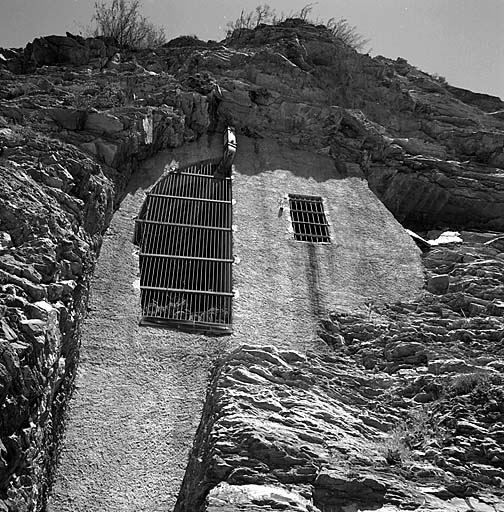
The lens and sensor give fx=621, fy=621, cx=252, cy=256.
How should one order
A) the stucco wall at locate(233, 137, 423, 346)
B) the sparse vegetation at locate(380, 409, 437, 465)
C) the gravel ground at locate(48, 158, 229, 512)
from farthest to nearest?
the stucco wall at locate(233, 137, 423, 346)
the gravel ground at locate(48, 158, 229, 512)
the sparse vegetation at locate(380, 409, 437, 465)

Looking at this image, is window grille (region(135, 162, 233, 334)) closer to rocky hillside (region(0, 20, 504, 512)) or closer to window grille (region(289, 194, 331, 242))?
rocky hillside (region(0, 20, 504, 512))

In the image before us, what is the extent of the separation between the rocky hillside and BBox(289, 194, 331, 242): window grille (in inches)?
94.6

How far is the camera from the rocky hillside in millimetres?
6895

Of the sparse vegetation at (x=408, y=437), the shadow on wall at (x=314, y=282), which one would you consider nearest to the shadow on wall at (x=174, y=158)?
the shadow on wall at (x=314, y=282)

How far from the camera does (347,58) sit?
2223 cm

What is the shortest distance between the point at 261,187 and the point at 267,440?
869 cm

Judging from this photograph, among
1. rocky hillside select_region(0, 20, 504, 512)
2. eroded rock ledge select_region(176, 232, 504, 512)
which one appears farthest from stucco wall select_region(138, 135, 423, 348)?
eroded rock ledge select_region(176, 232, 504, 512)

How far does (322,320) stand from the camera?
11.3m

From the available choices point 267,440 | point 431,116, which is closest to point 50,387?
point 267,440

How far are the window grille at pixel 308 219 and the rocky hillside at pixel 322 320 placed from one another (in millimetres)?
2403

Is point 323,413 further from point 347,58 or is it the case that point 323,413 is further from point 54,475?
point 347,58

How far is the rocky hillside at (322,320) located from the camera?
6.89 meters

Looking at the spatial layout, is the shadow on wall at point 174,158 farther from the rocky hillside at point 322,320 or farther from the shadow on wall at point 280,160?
the shadow on wall at point 280,160

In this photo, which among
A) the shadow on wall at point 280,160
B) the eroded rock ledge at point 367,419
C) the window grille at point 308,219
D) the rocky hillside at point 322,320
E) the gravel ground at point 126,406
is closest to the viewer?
the eroded rock ledge at point 367,419
